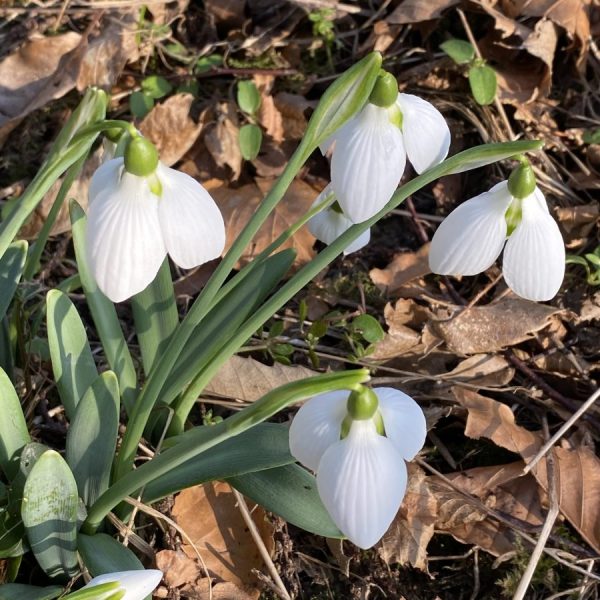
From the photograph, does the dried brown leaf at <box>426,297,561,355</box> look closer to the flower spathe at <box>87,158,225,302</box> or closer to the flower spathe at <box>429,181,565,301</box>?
the flower spathe at <box>429,181,565,301</box>

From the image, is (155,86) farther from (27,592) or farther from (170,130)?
(27,592)

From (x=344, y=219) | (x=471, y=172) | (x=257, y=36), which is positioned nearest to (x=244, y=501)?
(x=344, y=219)

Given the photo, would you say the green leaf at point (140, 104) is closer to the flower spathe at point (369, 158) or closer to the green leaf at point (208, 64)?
the green leaf at point (208, 64)

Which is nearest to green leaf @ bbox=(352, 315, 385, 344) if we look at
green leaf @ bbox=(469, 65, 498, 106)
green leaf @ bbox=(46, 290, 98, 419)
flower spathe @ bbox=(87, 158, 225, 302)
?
green leaf @ bbox=(46, 290, 98, 419)

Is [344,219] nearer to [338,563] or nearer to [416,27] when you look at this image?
[338,563]

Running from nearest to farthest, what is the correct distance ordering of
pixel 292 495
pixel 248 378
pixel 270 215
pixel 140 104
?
pixel 292 495 → pixel 248 378 → pixel 270 215 → pixel 140 104

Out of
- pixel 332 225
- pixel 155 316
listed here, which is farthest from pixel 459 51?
pixel 155 316
